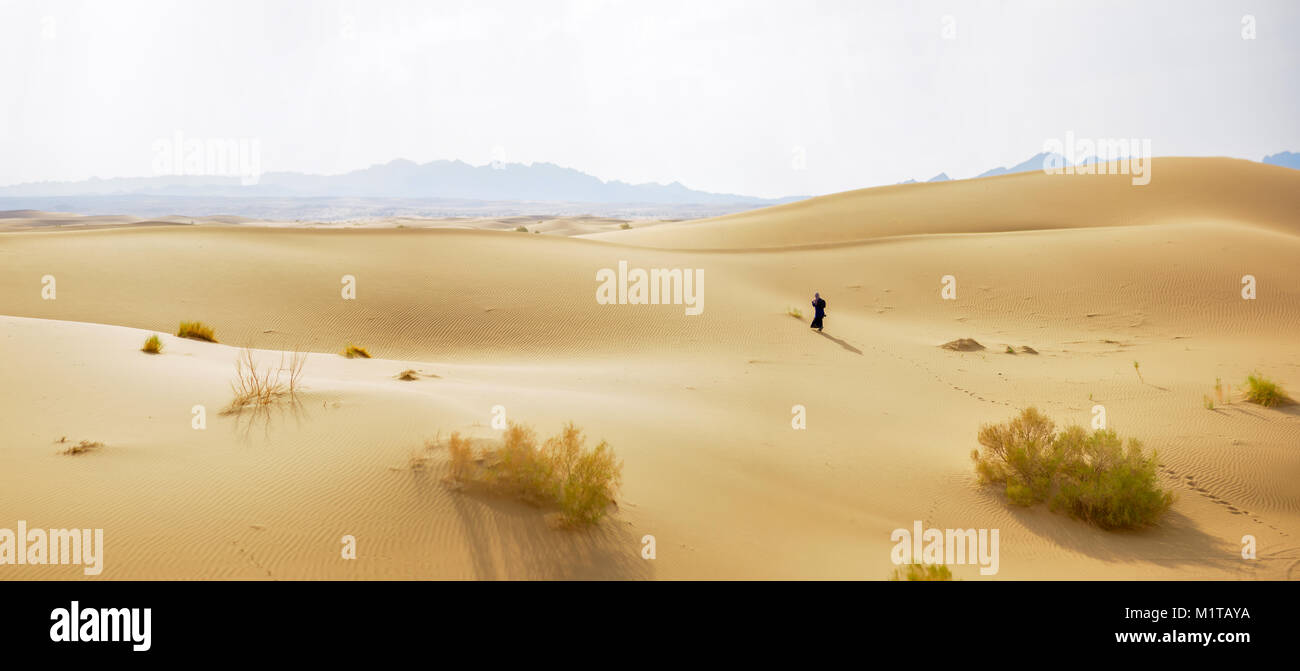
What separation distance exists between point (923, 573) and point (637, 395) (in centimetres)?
603

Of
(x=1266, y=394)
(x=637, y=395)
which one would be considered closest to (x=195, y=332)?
(x=637, y=395)

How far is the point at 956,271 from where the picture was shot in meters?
23.1

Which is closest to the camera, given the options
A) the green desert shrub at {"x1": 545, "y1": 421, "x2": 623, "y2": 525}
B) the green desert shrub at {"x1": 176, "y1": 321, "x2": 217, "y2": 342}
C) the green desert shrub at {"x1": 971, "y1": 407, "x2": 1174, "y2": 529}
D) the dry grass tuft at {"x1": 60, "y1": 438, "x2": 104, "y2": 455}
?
the green desert shrub at {"x1": 545, "y1": 421, "x2": 623, "y2": 525}

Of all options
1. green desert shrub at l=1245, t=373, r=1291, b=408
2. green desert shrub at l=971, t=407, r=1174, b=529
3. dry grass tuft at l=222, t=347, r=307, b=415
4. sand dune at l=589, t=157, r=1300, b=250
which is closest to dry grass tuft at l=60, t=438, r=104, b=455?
dry grass tuft at l=222, t=347, r=307, b=415

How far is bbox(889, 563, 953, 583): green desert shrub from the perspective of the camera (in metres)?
4.79

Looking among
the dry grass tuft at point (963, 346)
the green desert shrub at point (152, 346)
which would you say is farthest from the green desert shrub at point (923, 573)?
the dry grass tuft at point (963, 346)

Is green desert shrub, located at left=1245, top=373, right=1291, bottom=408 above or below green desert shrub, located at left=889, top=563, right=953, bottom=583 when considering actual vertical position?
above

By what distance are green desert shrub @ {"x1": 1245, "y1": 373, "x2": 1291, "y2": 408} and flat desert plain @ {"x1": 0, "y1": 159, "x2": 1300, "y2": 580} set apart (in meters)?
0.23

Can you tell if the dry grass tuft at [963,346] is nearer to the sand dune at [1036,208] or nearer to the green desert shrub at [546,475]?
the green desert shrub at [546,475]

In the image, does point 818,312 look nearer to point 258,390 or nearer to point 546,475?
point 546,475

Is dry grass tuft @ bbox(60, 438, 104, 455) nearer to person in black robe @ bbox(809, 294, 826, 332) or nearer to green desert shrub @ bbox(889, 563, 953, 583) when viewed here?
green desert shrub @ bbox(889, 563, 953, 583)
